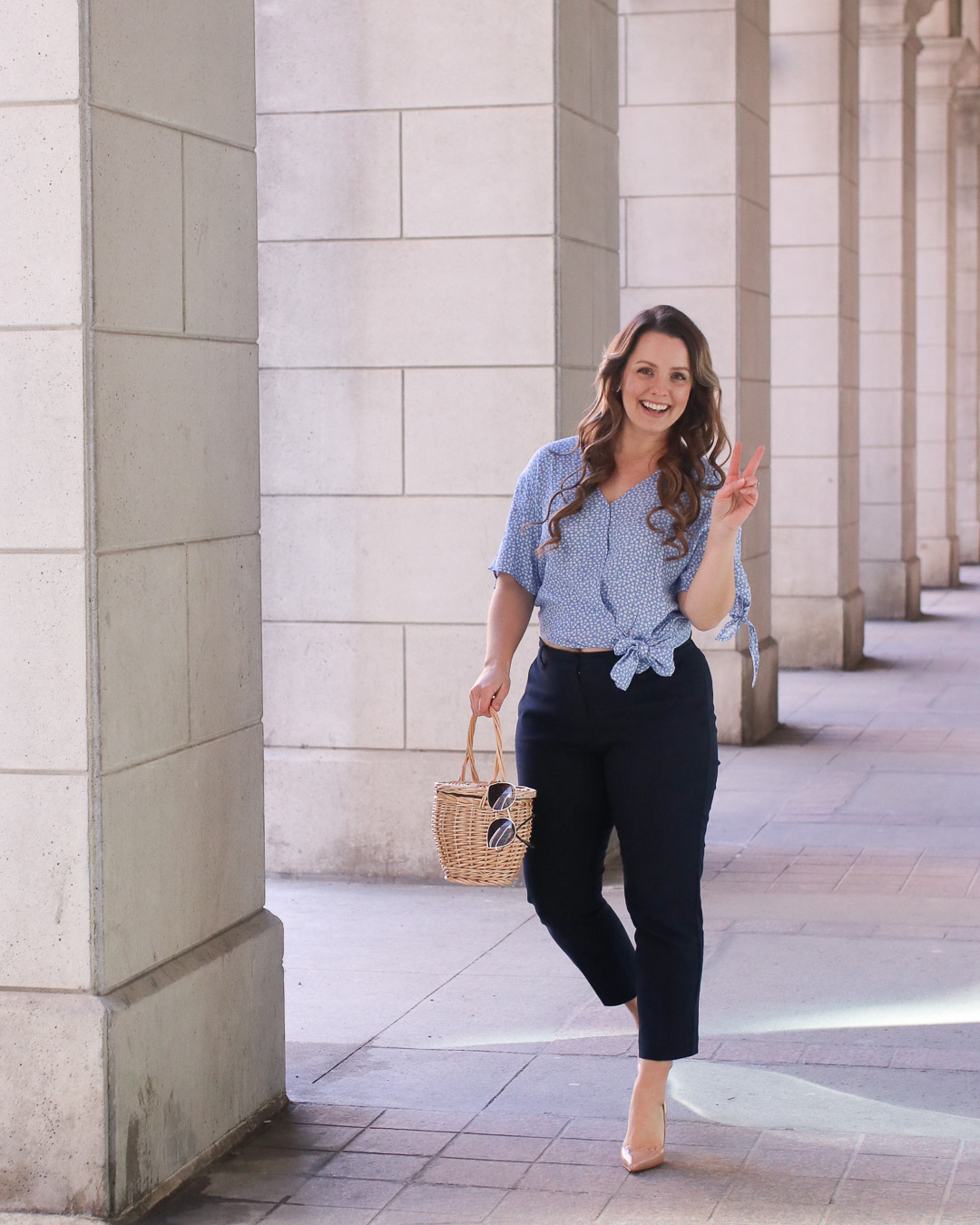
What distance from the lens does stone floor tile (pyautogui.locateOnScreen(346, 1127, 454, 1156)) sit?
14.8 ft

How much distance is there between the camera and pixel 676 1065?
5.12 m

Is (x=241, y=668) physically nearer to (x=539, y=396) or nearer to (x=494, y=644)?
(x=494, y=644)

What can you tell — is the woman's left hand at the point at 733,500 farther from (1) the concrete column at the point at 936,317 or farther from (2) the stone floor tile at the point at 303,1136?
(1) the concrete column at the point at 936,317

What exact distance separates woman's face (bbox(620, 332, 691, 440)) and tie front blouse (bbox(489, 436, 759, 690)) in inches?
5.5

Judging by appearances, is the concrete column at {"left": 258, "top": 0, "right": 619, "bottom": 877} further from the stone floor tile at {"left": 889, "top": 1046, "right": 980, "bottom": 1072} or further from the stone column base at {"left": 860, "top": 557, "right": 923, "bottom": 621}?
the stone column base at {"left": 860, "top": 557, "right": 923, "bottom": 621}

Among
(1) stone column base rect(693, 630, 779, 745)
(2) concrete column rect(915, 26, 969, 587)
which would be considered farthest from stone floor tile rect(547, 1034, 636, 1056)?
(2) concrete column rect(915, 26, 969, 587)

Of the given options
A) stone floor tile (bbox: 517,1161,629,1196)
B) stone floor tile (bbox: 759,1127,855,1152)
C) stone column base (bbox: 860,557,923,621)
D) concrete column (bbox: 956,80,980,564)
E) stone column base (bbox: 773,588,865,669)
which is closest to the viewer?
stone floor tile (bbox: 517,1161,629,1196)

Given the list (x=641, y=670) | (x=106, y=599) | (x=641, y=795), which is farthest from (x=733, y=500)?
(x=106, y=599)

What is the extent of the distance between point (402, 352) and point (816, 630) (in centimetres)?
715

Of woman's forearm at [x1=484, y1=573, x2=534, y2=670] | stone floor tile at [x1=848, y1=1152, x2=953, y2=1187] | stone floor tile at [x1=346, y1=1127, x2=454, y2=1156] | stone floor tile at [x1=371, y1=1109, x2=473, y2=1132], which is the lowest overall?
stone floor tile at [x1=346, y1=1127, x2=454, y2=1156]

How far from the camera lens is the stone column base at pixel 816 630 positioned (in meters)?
13.9

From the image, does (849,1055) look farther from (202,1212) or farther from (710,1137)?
(202,1212)

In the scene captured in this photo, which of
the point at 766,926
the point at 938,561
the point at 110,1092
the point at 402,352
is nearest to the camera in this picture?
the point at 110,1092

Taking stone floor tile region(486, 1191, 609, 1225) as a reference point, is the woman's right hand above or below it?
above
